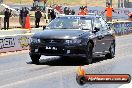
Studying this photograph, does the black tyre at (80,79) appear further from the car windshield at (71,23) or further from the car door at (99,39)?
the car door at (99,39)

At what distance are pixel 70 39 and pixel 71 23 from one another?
142 cm

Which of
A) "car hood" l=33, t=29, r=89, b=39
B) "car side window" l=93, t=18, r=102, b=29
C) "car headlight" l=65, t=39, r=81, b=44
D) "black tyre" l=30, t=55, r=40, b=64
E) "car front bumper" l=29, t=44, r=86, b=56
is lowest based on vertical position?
"black tyre" l=30, t=55, r=40, b=64

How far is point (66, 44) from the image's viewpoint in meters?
13.8

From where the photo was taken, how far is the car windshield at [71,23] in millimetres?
14922

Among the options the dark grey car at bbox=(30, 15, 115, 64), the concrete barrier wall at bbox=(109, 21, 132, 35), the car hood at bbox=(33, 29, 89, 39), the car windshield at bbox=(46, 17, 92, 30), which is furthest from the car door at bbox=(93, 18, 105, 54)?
the concrete barrier wall at bbox=(109, 21, 132, 35)

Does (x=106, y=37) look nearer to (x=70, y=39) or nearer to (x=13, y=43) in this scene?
(x=70, y=39)

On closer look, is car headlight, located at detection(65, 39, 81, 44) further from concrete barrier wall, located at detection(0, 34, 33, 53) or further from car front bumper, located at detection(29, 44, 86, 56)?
concrete barrier wall, located at detection(0, 34, 33, 53)

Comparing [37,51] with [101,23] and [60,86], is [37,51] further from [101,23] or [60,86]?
[60,86]

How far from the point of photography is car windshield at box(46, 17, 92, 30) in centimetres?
1492

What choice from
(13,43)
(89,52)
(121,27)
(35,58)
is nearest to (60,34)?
(89,52)

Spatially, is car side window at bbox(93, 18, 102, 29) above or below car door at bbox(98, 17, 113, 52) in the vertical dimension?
above

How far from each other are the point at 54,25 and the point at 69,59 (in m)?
1.84

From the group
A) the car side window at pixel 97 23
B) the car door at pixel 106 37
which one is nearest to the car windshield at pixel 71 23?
the car side window at pixel 97 23

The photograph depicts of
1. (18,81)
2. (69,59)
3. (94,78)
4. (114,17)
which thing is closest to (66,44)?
(69,59)
